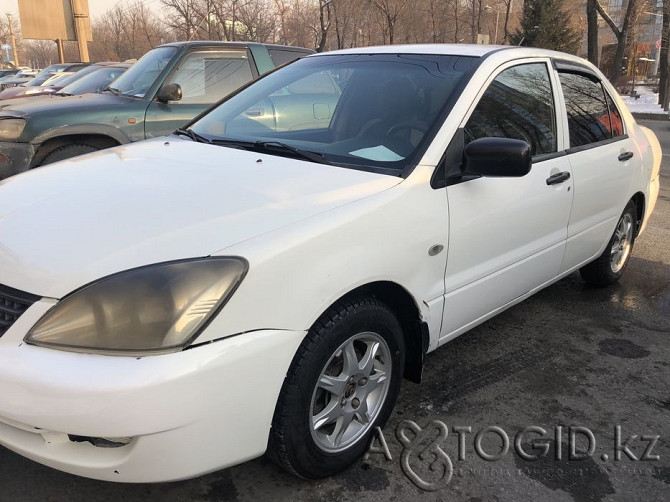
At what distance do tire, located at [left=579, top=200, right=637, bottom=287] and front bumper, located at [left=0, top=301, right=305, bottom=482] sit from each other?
325 centimetres

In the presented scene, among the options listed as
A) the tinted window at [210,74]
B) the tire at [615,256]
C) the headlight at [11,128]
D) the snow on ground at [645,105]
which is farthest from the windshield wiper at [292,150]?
the snow on ground at [645,105]

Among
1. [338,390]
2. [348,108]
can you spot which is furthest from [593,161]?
[338,390]

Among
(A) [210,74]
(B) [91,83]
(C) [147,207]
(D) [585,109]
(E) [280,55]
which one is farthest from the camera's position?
(B) [91,83]

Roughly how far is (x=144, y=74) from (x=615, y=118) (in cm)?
478

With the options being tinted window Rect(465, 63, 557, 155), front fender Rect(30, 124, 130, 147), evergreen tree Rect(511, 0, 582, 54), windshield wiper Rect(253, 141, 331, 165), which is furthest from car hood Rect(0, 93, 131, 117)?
evergreen tree Rect(511, 0, 582, 54)

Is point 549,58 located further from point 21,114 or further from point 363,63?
point 21,114

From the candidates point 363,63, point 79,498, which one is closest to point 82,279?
point 79,498

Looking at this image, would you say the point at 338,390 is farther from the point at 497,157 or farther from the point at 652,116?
the point at 652,116

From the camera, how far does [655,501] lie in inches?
90.9

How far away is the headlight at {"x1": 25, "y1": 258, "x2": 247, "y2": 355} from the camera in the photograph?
1787mm

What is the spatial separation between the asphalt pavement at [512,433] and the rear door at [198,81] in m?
4.01

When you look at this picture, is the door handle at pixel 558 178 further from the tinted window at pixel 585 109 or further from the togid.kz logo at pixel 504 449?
the togid.kz logo at pixel 504 449

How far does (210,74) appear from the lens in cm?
662

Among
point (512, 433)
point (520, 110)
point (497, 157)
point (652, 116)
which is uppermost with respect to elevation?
point (520, 110)
